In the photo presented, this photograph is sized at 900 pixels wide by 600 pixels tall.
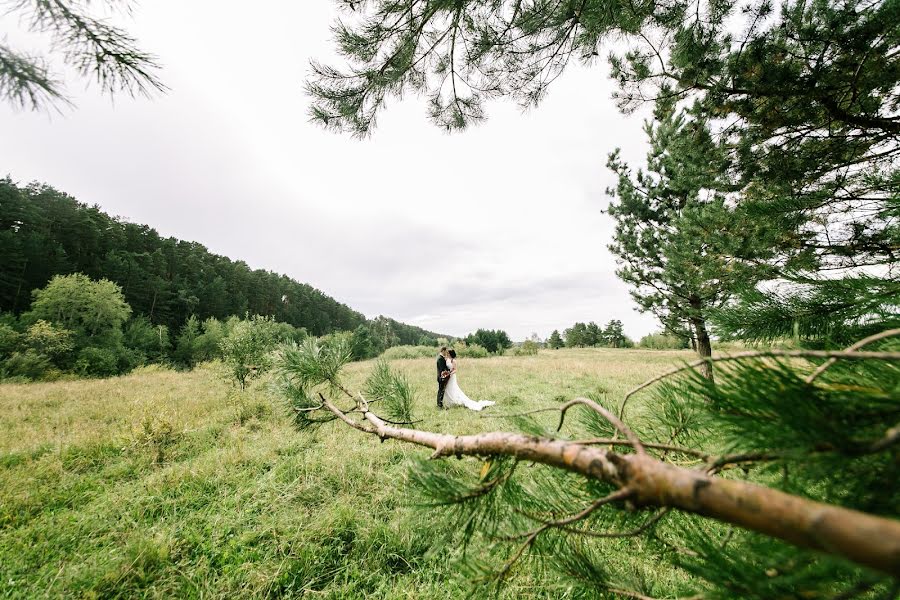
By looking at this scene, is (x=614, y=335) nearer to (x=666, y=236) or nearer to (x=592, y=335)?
(x=592, y=335)

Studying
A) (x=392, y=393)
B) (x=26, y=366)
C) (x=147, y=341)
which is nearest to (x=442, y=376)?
(x=392, y=393)

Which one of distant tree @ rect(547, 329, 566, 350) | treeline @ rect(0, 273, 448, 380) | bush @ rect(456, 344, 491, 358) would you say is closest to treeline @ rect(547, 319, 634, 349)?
distant tree @ rect(547, 329, 566, 350)

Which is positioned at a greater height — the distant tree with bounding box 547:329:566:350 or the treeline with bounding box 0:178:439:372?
the treeline with bounding box 0:178:439:372

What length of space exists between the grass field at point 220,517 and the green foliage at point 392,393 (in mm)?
238

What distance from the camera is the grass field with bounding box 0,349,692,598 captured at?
243 cm

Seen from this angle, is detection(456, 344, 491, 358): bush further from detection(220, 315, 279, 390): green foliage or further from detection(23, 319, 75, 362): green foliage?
detection(23, 319, 75, 362): green foliage

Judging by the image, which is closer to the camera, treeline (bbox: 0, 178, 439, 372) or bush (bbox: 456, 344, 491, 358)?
treeline (bbox: 0, 178, 439, 372)

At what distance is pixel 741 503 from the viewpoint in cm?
38

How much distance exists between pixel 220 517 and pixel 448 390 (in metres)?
6.36

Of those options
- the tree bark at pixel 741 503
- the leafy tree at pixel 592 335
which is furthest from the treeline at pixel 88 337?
the leafy tree at pixel 592 335

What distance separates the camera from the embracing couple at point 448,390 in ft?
27.5

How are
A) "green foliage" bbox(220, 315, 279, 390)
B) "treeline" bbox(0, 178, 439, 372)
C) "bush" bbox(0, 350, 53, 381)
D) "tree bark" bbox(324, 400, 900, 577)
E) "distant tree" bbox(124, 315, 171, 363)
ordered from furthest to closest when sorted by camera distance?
"treeline" bbox(0, 178, 439, 372) < "distant tree" bbox(124, 315, 171, 363) < "bush" bbox(0, 350, 53, 381) < "green foliage" bbox(220, 315, 279, 390) < "tree bark" bbox(324, 400, 900, 577)

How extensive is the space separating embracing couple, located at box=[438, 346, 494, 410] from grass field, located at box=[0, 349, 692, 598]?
2.10 meters

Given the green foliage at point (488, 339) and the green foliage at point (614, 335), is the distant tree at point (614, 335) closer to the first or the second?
the green foliage at point (614, 335)
